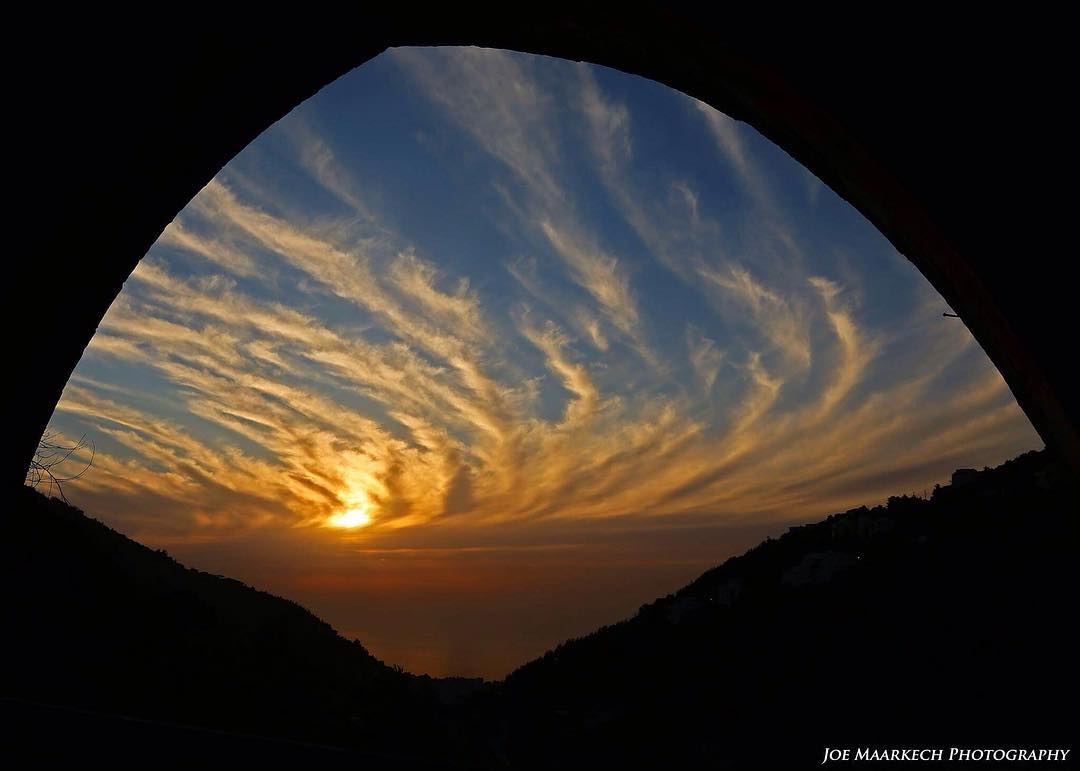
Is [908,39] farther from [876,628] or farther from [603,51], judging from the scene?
[876,628]

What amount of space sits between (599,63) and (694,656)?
13148 millimetres

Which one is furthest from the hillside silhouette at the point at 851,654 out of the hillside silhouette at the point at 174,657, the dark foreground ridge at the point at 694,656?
the hillside silhouette at the point at 174,657

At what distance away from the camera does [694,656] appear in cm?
1439

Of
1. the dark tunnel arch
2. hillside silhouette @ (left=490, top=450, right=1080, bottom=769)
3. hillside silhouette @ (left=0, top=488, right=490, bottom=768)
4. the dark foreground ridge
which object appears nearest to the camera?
the dark tunnel arch

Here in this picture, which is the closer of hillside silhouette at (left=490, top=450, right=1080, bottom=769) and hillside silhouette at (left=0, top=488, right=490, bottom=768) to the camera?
hillside silhouette at (left=490, top=450, right=1080, bottom=769)

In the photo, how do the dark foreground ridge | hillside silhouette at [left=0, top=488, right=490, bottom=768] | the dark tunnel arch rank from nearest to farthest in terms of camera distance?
the dark tunnel arch → the dark foreground ridge → hillside silhouette at [left=0, top=488, right=490, bottom=768]

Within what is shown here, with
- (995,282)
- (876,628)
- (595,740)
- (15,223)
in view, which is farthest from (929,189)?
(595,740)

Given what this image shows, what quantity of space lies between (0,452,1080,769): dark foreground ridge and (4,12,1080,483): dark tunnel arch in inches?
192

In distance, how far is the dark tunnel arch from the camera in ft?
9.51

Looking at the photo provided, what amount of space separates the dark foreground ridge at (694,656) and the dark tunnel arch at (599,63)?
16.0 ft

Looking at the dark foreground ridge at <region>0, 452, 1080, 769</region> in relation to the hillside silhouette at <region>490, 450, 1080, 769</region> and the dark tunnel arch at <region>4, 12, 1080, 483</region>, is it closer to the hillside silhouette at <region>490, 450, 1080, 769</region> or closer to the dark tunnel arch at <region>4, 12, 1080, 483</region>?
the hillside silhouette at <region>490, 450, 1080, 769</region>

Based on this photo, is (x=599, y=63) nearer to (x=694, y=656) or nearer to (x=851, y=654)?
(x=851, y=654)

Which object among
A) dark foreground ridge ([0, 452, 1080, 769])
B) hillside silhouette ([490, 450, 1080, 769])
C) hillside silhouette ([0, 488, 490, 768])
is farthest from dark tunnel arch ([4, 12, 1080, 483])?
hillside silhouette ([0, 488, 490, 768])

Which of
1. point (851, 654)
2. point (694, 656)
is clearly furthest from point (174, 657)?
point (851, 654)
